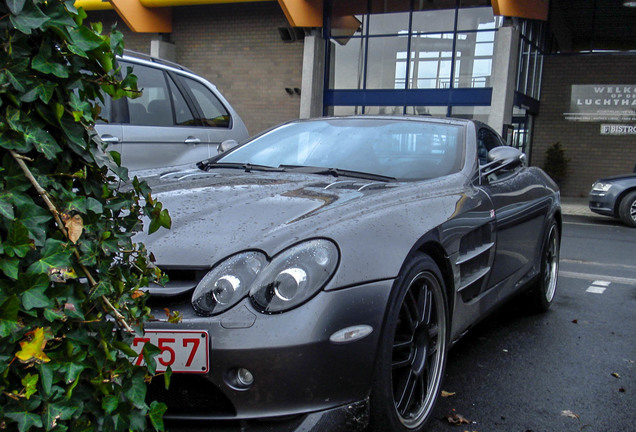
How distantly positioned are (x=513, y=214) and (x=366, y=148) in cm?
95

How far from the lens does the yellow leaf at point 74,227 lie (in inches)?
52.7

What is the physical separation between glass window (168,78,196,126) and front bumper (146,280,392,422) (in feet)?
13.4

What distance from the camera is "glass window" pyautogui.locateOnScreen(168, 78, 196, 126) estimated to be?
19.2 feet

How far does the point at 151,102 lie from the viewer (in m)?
5.64

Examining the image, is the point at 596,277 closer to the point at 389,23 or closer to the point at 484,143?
the point at 484,143

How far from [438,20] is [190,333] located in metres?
16.9

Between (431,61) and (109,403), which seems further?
(431,61)

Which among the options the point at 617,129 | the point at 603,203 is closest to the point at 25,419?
the point at 603,203

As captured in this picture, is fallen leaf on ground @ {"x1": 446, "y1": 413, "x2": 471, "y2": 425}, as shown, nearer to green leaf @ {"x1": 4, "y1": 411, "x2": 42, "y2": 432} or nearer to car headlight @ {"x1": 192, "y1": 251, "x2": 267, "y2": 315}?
car headlight @ {"x1": 192, "y1": 251, "x2": 267, "y2": 315}

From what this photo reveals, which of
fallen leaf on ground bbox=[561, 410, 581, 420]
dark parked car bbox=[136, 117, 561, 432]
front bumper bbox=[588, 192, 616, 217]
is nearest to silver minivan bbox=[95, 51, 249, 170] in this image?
dark parked car bbox=[136, 117, 561, 432]

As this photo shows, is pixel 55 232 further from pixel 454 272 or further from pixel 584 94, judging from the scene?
pixel 584 94

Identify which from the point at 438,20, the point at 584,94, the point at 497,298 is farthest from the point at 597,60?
the point at 497,298

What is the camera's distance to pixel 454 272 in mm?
2771

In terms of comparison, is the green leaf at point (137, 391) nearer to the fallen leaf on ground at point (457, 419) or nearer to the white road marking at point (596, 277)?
the fallen leaf on ground at point (457, 419)
